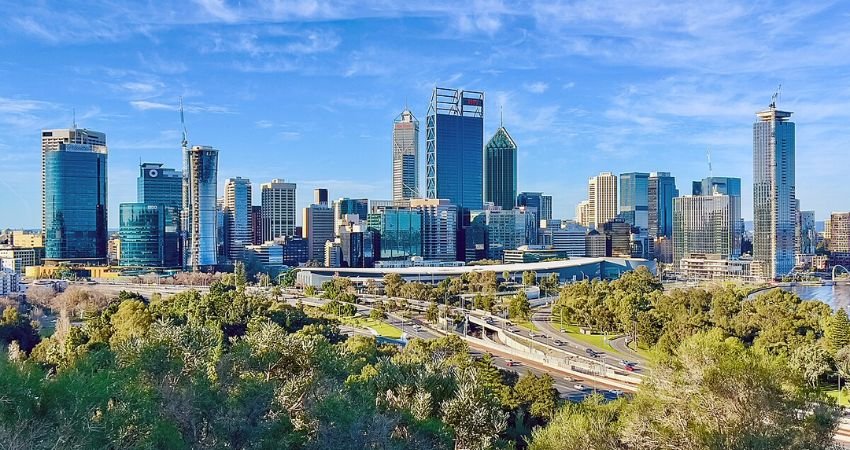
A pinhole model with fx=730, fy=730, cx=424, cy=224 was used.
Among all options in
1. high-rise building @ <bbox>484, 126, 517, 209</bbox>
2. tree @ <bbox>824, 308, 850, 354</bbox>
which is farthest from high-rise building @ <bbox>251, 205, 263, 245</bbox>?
tree @ <bbox>824, 308, 850, 354</bbox>

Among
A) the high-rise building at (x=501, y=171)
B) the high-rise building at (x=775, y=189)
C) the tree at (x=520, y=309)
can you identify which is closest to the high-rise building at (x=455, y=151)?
the high-rise building at (x=501, y=171)

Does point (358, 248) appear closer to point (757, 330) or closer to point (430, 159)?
point (430, 159)

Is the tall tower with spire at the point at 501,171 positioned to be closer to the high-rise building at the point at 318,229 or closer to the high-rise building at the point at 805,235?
the high-rise building at the point at 318,229

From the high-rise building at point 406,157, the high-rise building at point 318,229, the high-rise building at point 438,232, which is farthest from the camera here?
the high-rise building at point 406,157

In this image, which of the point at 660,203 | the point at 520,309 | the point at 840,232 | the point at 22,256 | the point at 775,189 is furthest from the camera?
the point at 660,203

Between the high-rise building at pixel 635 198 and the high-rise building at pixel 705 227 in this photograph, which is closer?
the high-rise building at pixel 705 227

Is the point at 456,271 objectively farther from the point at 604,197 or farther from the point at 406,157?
the point at 604,197

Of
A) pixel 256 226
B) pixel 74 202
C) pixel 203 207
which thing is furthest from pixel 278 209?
pixel 74 202

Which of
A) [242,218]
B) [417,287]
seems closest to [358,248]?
[242,218]
